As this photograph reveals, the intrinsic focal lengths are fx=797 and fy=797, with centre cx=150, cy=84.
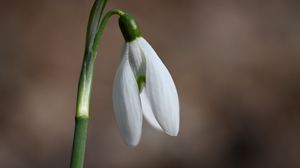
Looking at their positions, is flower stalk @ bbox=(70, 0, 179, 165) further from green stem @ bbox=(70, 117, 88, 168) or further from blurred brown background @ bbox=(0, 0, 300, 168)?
blurred brown background @ bbox=(0, 0, 300, 168)

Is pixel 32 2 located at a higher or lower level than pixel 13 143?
higher

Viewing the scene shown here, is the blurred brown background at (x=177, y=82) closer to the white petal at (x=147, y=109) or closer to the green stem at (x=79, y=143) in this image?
the white petal at (x=147, y=109)

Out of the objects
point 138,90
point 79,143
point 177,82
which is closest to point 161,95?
point 138,90

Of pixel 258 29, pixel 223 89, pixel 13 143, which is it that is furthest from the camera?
pixel 258 29

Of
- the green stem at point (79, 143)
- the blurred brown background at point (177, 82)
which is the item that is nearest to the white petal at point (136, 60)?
the green stem at point (79, 143)

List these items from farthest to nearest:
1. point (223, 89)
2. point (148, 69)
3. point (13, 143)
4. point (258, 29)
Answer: point (258, 29) → point (223, 89) → point (13, 143) → point (148, 69)

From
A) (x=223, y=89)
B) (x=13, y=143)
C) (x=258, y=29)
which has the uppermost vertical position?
(x=258, y=29)

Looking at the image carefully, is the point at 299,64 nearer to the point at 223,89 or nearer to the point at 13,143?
the point at 223,89

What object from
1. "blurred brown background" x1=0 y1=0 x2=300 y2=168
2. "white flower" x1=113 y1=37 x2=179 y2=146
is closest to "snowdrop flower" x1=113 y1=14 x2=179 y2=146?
"white flower" x1=113 y1=37 x2=179 y2=146

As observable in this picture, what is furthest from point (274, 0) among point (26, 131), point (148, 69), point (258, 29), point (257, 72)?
point (148, 69)
